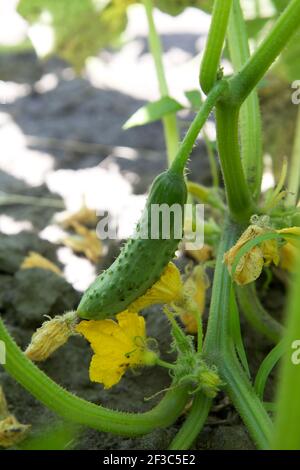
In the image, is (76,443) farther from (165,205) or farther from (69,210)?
(69,210)

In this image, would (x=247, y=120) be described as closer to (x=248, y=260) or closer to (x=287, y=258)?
(x=287, y=258)

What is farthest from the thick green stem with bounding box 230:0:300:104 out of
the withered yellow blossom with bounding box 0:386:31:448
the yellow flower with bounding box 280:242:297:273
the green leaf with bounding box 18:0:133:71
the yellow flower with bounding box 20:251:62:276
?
the green leaf with bounding box 18:0:133:71

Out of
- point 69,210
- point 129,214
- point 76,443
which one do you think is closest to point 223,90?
point 76,443

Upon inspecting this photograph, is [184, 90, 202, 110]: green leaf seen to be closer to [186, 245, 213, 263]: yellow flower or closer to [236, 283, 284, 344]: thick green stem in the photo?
[186, 245, 213, 263]: yellow flower

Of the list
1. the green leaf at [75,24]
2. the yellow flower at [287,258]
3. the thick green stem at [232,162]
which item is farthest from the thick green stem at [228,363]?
the green leaf at [75,24]

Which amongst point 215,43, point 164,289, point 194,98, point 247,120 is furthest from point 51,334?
point 194,98

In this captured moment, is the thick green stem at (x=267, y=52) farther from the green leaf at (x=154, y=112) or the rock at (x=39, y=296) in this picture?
the rock at (x=39, y=296)

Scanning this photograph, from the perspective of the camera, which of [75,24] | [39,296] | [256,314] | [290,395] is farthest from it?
[75,24]
